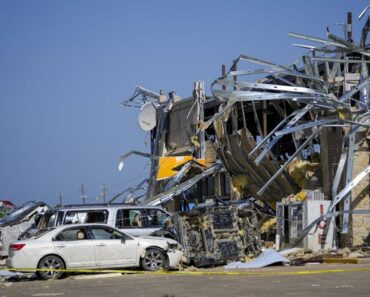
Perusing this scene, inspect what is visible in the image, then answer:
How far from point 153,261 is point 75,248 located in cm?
202

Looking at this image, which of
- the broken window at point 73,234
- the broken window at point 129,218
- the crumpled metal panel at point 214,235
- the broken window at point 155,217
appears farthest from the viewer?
the broken window at point 155,217

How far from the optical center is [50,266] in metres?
16.7

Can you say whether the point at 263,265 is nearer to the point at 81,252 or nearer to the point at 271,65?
the point at 81,252

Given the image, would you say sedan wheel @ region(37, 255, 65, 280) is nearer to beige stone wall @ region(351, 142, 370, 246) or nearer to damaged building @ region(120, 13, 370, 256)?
damaged building @ region(120, 13, 370, 256)

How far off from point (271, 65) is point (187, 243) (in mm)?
7531

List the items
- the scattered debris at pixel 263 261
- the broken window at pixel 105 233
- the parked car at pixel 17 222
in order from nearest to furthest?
1. the broken window at pixel 105 233
2. the scattered debris at pixel 263 261
3. the parked car at pixel 17 222

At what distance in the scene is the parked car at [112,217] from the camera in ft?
63.0

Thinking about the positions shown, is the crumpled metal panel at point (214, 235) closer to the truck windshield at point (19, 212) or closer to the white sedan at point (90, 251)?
the white sedan at point (90, 251)

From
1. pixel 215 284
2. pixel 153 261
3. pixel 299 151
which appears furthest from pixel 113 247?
pixel 299 151

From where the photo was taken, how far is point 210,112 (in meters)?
34.9

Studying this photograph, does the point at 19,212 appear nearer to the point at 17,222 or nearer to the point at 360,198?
the point at 17,222

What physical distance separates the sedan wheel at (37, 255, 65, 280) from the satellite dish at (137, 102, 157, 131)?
19124mm

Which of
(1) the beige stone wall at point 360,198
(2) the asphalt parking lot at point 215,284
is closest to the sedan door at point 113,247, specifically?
(2) the asphalt parking lot at point 215,284

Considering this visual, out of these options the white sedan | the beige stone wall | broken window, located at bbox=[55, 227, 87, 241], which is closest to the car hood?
the white sedan
